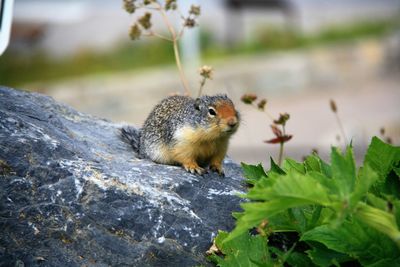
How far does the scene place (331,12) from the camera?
19.2m

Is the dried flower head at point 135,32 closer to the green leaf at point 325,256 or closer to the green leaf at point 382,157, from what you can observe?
the green leaf at point 382,157

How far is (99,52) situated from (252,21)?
410 centimetres

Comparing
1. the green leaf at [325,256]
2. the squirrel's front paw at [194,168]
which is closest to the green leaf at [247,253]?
the green leaf at [325,256]

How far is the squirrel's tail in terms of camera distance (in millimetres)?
4484

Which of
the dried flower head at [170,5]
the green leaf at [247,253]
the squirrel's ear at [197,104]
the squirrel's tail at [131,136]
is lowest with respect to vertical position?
the squirrel's tail at [131,136]

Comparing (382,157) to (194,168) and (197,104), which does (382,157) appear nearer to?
(194,168)

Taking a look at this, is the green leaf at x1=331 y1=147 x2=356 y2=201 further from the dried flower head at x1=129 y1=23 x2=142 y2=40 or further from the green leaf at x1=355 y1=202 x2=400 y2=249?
the dried flower head at x1=129 y1=23 x2=142 y2=40

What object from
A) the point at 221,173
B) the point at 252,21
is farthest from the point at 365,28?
the point at 221,173

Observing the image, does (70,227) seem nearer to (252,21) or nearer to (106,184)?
(106,184)

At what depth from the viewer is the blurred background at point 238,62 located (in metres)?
12.6

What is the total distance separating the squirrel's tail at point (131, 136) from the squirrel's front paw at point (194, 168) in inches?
15.0

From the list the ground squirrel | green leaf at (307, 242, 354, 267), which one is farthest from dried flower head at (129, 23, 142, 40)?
green leaf at (307, 242, 354, 267)

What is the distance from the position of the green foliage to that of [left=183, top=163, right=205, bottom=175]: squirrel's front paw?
69cm

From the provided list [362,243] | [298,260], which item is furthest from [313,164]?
[362,243]
